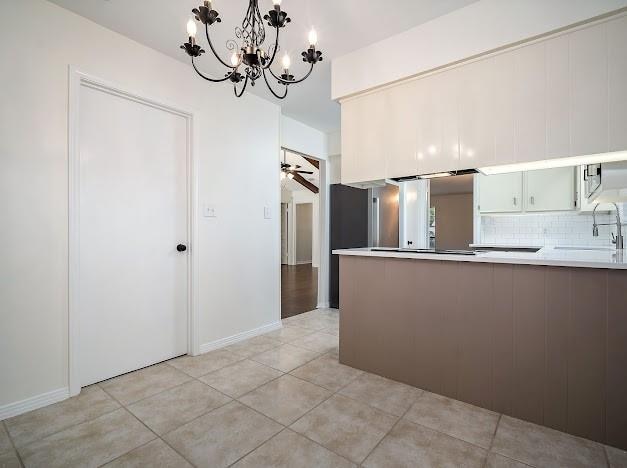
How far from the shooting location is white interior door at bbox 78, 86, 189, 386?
2.07 m

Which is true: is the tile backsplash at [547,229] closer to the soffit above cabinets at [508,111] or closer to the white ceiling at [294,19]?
the soffit above cabinets at [508,111]

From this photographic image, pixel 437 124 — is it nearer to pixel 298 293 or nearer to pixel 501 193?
pixel 501 193

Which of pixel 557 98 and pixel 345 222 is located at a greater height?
pixel 557 98

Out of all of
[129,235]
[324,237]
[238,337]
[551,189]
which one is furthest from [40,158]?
[551,189]

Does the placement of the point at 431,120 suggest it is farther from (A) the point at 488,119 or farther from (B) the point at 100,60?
(B) the point at 100,60

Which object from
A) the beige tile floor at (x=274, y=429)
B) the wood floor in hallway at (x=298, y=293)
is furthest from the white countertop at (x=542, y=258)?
the wood floor in hallway at (x=298, y=293)

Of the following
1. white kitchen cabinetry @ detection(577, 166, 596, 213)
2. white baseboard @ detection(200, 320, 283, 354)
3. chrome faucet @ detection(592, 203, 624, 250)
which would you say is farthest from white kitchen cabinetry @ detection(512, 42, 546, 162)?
white baseboard @ detection(200, 320, 283, 354)

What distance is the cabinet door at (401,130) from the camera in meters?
2.24

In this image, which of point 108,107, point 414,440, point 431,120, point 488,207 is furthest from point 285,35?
point 488,207

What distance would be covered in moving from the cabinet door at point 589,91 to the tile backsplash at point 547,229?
2.21 metres

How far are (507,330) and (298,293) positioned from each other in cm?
388

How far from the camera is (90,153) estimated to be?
2066 millimetres

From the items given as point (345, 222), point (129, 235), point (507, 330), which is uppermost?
point (345, 222)

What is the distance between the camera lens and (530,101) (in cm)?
182
